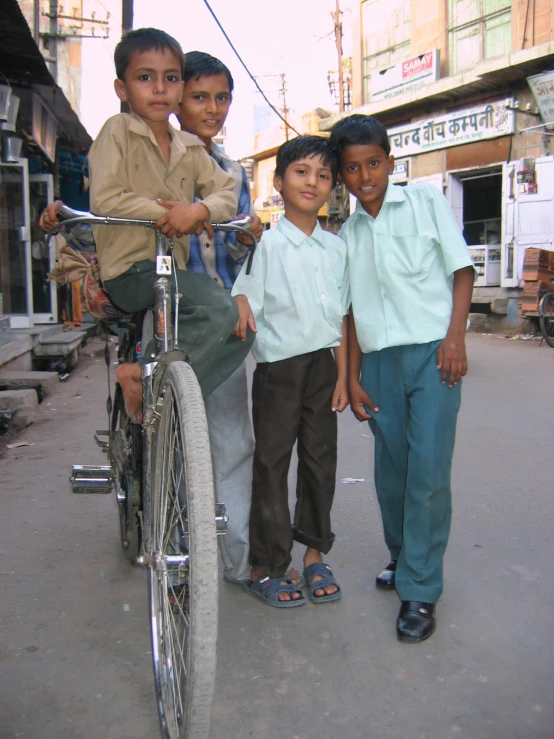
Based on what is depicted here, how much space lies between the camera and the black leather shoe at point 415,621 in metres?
2.24

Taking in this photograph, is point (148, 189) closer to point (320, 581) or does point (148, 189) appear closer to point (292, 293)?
point (292, 293)

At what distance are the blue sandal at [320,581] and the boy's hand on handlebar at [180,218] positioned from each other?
1349 millimetres

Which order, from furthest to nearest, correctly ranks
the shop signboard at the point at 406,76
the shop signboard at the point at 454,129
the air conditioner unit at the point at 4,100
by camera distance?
the shop signboard at the point at 406,76 < the shop signboard at the point at 454,129 < the air conditioner unit at the point at 4,100

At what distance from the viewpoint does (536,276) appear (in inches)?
454

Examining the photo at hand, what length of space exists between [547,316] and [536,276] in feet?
2.30

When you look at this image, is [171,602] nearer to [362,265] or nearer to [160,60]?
[362,265]

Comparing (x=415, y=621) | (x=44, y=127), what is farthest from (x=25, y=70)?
(x=415, y=621)

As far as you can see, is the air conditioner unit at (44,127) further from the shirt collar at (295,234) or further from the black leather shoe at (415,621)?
the black leather shoe at (415,621)

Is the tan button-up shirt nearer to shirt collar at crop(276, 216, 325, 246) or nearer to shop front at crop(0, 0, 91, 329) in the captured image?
shirt collar at crop(276, 216, 325, 246)

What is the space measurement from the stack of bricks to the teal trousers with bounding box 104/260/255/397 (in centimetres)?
1025

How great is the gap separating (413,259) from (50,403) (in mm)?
4936

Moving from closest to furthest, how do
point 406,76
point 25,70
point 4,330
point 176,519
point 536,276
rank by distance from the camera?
point 176,519
point 4,330
point 25,70
point 536,276
point 406,76

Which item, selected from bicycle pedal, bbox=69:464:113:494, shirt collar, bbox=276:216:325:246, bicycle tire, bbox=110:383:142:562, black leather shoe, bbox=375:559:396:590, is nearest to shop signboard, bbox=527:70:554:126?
shirt collar, bbox=276:216:325:246

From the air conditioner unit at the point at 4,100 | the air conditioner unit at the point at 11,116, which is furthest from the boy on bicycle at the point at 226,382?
the air conditioner unit at the point at 11,116
